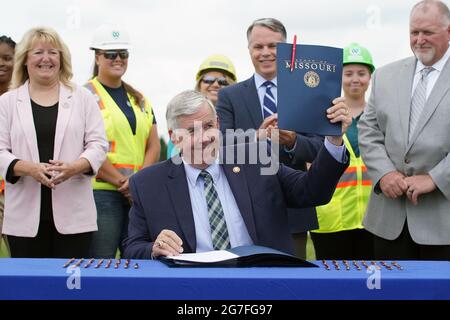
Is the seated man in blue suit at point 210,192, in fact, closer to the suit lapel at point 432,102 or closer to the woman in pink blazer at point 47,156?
the suit lapel at point 432,102

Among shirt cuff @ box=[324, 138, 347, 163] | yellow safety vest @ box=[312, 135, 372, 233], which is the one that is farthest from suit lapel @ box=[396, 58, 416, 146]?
shirt cuff @ box=[324, 138, 347, 163]

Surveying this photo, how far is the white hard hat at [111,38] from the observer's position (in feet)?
19.0

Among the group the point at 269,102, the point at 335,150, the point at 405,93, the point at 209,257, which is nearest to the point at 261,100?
the point at 269,102

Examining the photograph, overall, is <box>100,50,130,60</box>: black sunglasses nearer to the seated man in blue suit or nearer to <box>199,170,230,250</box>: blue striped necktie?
the seated man in blue suit

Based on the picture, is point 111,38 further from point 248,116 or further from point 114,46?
point 248,116

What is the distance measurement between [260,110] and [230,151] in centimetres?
155

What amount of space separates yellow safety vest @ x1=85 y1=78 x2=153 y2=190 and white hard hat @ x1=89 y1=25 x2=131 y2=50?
0.29 meters

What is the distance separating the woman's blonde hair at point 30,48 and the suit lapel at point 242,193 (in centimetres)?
207

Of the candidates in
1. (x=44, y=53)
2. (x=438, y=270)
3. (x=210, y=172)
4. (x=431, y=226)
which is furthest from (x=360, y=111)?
(x=438, y=270)

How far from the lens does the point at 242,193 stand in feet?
11.3

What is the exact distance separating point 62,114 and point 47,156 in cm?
29

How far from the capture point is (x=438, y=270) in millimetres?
2580

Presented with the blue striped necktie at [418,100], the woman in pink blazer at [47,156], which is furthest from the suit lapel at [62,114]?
the blue striped necktie at [418,100]
